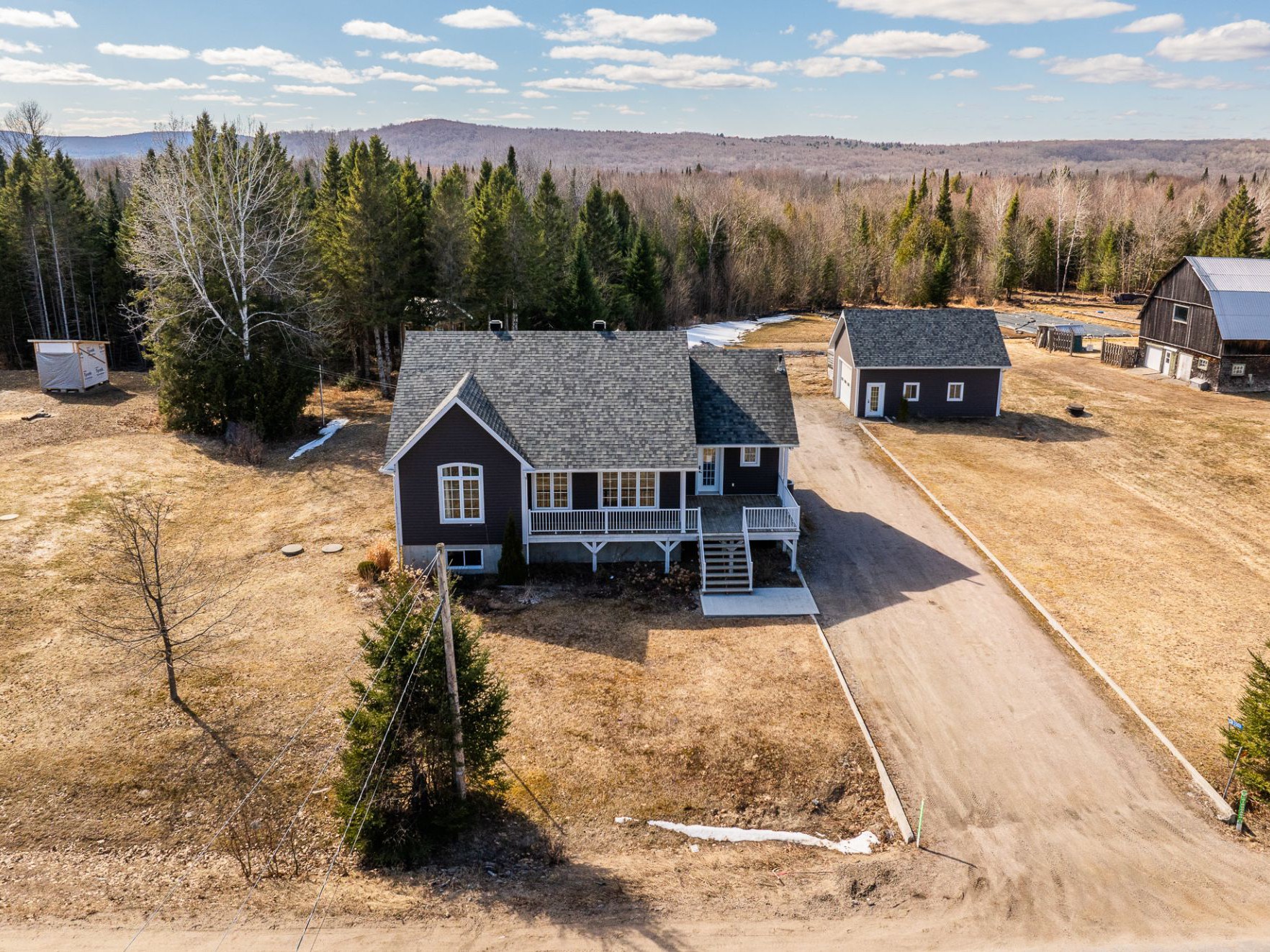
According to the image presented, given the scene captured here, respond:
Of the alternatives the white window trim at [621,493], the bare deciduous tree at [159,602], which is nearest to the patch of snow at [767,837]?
the white window trim at [621,493]

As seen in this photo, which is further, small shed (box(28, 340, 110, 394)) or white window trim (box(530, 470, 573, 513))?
small shed (box(28, 340, 110, 394))

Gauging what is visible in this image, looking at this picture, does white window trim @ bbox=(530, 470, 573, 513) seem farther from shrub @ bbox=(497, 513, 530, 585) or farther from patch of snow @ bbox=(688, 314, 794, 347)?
patch of snow @ bbox=(688, 314, 794, 347)

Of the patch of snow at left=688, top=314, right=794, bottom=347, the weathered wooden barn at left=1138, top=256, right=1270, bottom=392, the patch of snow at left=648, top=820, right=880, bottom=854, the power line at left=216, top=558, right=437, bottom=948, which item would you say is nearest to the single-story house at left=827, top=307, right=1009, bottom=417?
the weathered wooden barn at left=1138, top=256, right=1270, bottom=392

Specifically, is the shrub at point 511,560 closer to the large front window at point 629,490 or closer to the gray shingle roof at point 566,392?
the gray shingle roof at point 566,392

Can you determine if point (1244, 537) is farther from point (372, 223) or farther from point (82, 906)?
point (372, 223)

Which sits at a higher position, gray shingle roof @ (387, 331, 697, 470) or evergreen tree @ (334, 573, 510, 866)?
gray shingle roof @ (387, 331, 697, 470)
